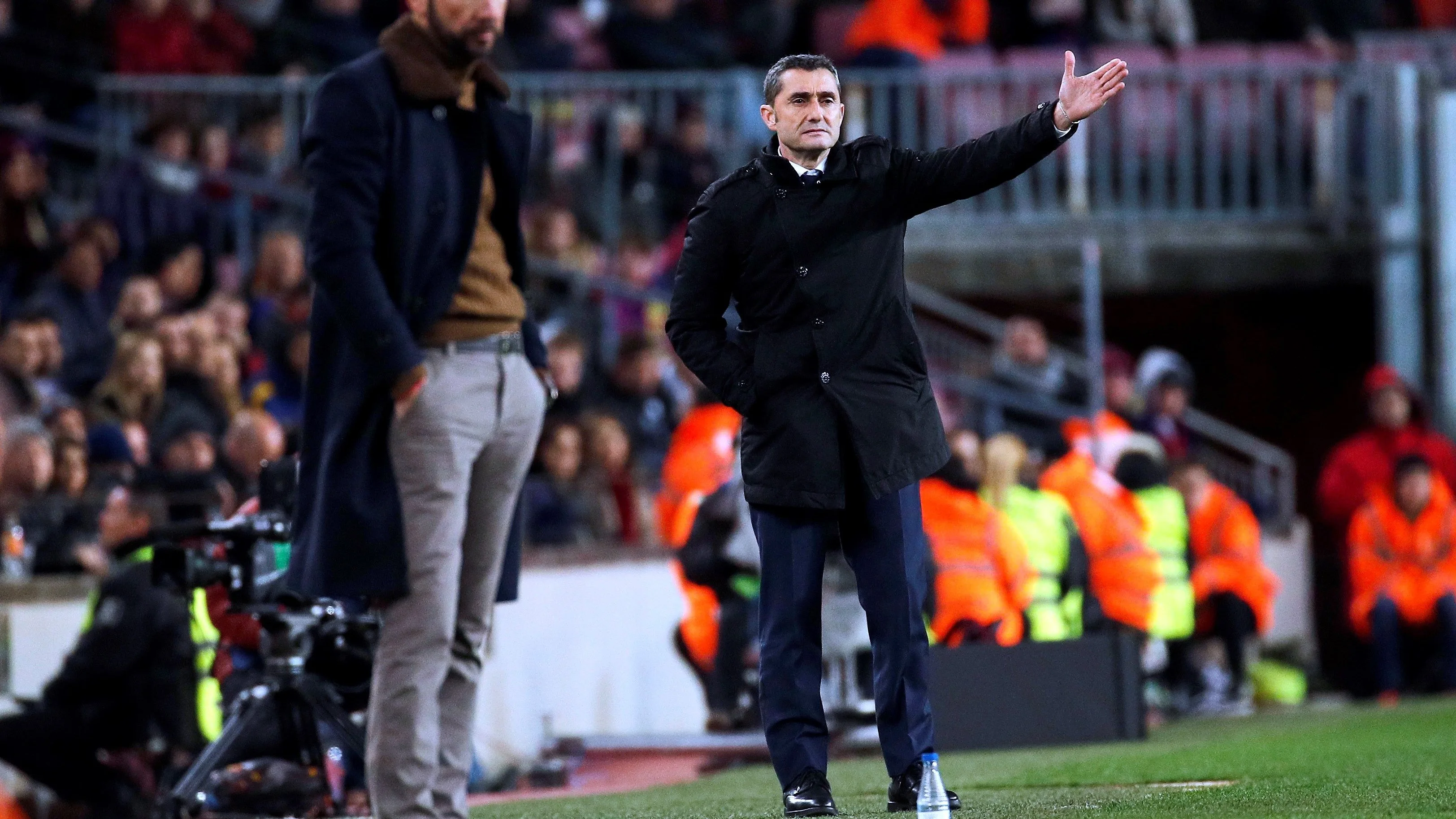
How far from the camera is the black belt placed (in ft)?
17.4

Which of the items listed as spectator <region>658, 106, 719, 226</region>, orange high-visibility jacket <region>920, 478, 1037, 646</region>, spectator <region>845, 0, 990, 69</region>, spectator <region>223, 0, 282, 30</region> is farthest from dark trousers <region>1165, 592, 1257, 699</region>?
spectator <region>223, 0, 282, 30</region>

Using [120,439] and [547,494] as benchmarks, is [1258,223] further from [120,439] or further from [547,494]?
[120,439]

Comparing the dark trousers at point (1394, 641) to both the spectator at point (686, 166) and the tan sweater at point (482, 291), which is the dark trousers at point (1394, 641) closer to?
the spectator at point (686, 166)

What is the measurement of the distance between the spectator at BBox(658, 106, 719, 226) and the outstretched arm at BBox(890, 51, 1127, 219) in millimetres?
10669

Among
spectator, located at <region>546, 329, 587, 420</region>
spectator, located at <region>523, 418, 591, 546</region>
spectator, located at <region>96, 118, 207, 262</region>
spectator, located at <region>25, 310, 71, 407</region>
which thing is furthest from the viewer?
spectator, located at <region>96, 118, 207, 262</region>

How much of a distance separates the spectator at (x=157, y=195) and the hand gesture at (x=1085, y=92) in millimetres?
9404

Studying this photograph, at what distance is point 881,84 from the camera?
1722 cm

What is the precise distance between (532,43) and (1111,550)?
7458mm

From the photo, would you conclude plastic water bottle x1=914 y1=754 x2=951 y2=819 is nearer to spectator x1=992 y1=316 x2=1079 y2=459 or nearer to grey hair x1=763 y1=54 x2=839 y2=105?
grey hair x1=763 y1=54 x2=839 y2=105

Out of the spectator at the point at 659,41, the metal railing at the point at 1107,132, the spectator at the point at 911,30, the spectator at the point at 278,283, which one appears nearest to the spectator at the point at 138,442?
the spectator at the point at 278,283

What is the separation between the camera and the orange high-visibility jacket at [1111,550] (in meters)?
12.8

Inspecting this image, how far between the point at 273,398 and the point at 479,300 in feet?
24.8

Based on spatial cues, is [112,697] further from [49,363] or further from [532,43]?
[532,43]

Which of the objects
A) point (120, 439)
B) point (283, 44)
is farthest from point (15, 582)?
point (283, 44)
